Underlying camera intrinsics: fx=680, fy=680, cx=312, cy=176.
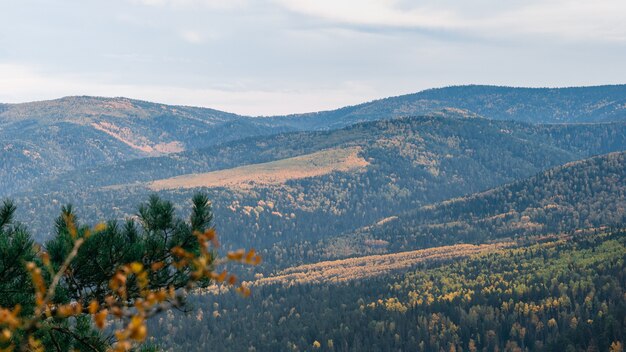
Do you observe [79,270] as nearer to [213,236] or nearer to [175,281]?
[175,281]

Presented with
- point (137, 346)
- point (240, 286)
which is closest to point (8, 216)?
point (137, 346)

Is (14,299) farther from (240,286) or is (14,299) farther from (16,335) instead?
(240,286)

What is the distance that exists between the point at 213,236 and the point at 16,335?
639 inches

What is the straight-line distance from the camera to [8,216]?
30.0m

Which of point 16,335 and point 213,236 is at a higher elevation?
point 213,236

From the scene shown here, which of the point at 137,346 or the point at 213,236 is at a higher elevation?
the point at 213,236

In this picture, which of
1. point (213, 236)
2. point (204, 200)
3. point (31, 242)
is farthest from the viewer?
point (204, 200)

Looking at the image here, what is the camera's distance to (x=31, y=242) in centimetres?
2544

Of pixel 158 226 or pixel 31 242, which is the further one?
pixel 158 226

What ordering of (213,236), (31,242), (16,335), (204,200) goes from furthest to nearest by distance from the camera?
(204,200), (31,242), (16,335), (213,236)

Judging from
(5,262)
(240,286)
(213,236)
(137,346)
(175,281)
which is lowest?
(137,346)

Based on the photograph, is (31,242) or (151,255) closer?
(31,242)

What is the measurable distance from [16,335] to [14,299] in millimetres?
3037

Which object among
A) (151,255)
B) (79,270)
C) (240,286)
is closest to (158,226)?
(151,255)
